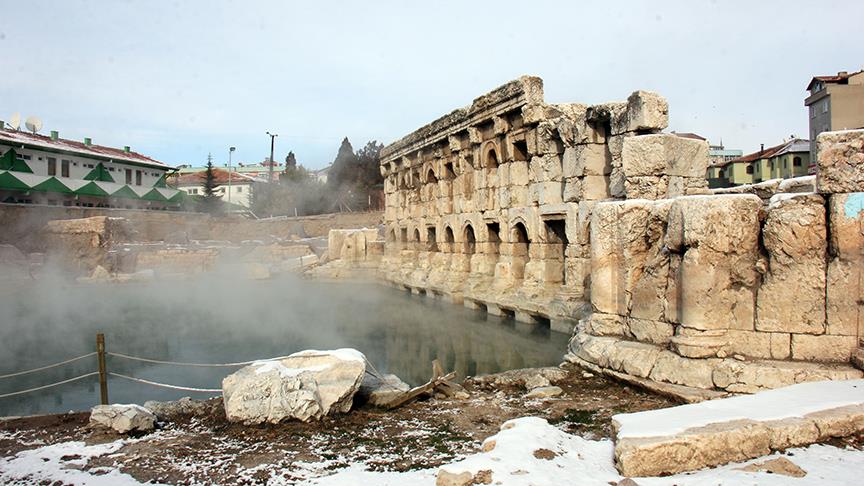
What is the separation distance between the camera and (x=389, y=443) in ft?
16.6

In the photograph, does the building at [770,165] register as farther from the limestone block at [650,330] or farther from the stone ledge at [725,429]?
the stone ledge at [725,429]

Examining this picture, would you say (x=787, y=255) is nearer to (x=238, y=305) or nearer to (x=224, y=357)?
(x=224, y=357)

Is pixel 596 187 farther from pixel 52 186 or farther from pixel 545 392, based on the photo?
pixel 52 186

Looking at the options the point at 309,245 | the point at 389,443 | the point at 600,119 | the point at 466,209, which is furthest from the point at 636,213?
the point at 309,245

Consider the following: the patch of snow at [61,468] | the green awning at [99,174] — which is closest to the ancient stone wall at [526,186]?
the patch of snow at [61,468]

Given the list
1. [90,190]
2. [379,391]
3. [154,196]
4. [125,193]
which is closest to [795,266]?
[379,391]

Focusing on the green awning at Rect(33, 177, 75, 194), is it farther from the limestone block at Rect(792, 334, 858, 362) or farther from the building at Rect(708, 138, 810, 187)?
the building at Rect(708, 138, 810, 187)

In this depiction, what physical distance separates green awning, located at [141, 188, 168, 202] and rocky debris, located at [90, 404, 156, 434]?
3642 centimetres

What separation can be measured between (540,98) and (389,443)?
9.67 metres

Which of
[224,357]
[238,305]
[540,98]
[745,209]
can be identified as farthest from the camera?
[238,305]

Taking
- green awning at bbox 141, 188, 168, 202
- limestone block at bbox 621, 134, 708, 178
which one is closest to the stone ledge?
limestone block at bbox 621, 134, 708, 178

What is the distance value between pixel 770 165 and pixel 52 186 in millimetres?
40110

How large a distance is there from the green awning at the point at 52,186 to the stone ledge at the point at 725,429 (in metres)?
35.6

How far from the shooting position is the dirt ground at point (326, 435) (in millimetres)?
4523
